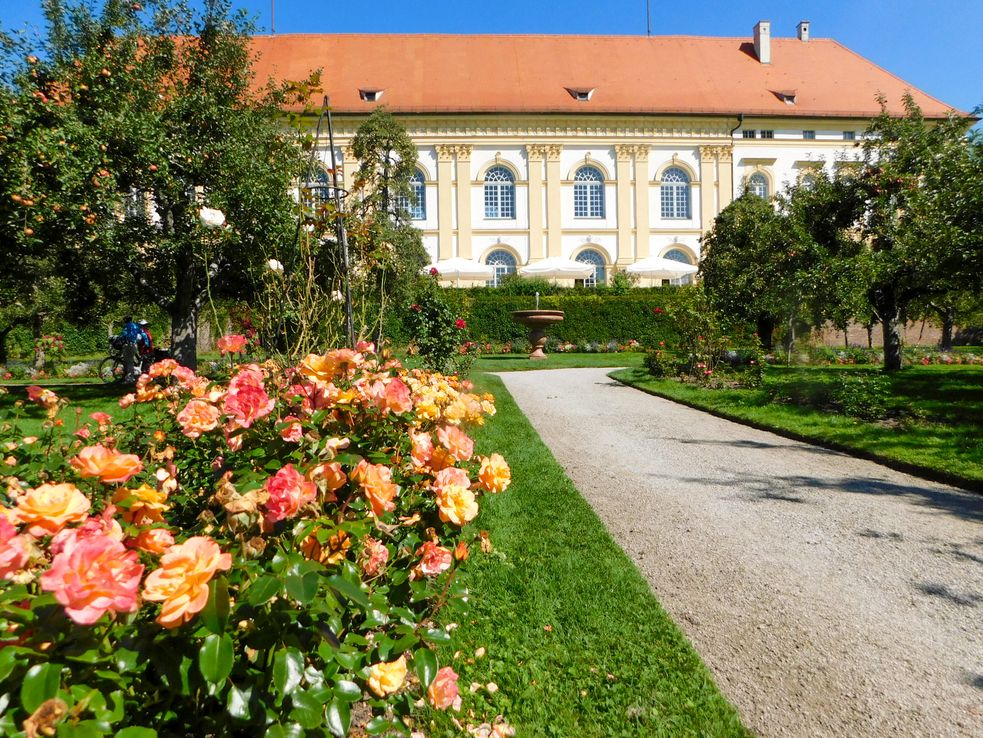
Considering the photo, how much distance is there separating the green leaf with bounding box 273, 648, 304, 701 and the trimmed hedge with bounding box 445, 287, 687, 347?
20978 millimetres

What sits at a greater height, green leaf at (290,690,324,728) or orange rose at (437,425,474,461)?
orange rose at (437,425,474,461)

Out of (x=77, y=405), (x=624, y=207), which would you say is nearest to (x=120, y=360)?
(x=77, y=405)

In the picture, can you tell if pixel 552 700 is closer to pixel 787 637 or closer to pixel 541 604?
pixel 541 604

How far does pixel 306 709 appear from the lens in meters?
1.04

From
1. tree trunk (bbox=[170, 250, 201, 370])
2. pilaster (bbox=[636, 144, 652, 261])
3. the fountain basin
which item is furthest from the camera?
pilaster (bbox=[636, 144, 652, 261])

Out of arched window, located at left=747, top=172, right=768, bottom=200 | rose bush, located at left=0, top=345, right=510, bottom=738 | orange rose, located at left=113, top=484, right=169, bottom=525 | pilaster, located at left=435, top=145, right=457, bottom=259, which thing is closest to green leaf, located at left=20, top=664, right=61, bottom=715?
rose bush, located at left=0, top=345, right=510, bottom=738

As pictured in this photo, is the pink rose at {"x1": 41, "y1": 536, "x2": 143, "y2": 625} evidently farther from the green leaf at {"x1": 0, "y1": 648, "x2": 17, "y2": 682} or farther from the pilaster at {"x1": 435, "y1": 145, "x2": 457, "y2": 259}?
the pilaster at {"x1": 435, "y1": 145, "x2": 457, "y2": 259}

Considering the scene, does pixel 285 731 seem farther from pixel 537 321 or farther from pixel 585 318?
pixel 585 318

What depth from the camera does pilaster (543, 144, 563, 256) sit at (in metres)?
33.8

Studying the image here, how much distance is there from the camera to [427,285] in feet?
31.2

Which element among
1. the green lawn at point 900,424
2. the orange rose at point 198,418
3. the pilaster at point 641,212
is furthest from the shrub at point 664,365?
the pilaster at point 641,212

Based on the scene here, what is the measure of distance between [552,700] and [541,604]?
0.69 metres

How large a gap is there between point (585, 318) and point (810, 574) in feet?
64.1

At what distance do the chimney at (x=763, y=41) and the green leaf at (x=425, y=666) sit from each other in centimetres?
4349
